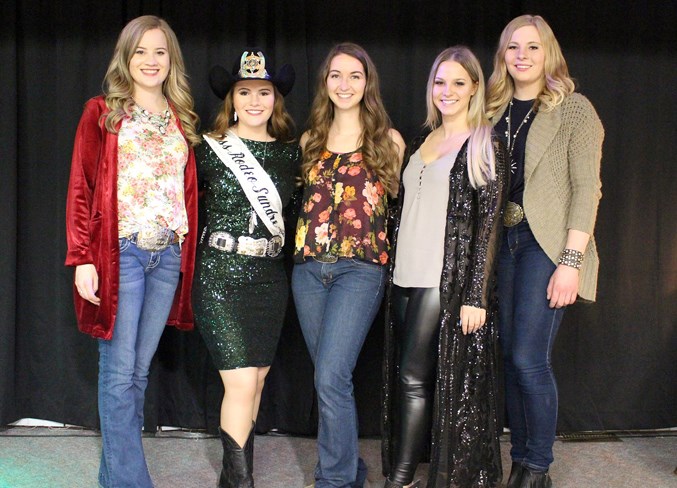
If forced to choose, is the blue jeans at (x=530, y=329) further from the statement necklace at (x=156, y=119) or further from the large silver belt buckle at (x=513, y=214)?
the statement necklace at (x=156, y=119)

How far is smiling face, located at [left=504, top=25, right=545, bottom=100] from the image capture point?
2.56 m

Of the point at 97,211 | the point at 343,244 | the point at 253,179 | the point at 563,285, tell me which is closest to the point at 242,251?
the point at 253,179

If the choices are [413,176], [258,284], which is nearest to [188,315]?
[258,284]

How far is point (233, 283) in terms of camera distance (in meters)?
2.61

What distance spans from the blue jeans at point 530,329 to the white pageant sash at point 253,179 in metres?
0.79

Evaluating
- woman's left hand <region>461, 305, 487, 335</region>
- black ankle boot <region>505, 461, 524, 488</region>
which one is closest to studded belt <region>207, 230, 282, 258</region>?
woman's left hand <region>461, 305, 487, 335</region>

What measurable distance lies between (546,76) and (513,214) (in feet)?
1.61

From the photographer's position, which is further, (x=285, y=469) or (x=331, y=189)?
(x=285, y=469)

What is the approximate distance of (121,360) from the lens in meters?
2.47

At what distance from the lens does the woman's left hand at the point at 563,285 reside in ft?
8.13

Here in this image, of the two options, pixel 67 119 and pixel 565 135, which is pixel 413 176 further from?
pixel 67 119

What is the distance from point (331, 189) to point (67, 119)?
1.42m

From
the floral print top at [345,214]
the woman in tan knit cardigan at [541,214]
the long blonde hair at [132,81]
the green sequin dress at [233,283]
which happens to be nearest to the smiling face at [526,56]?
the woman in tan knit cardigan at [541,214]

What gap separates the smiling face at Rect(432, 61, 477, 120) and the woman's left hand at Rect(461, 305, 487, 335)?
0.64 meters
